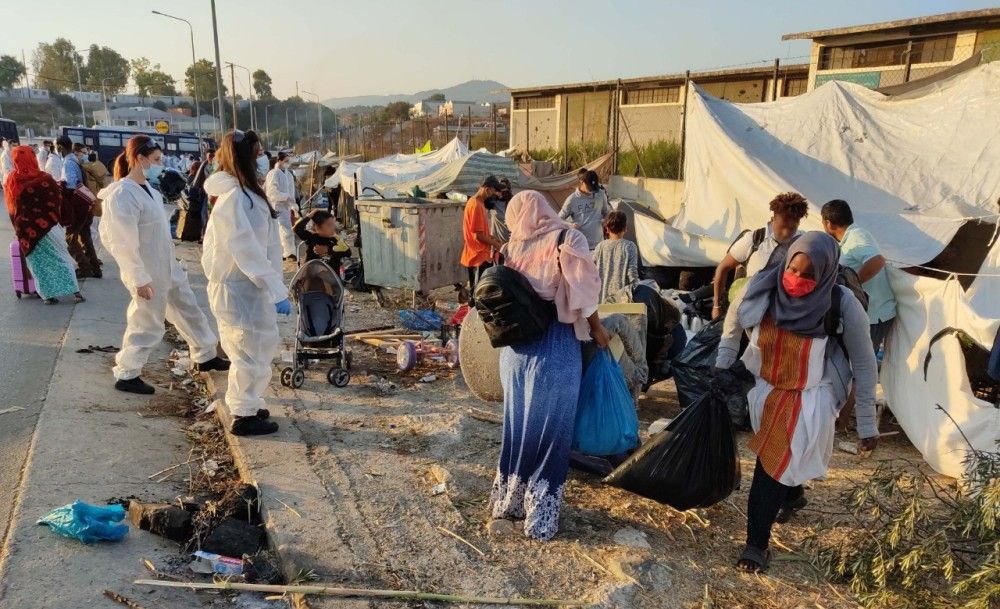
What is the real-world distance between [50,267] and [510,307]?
22.3ft

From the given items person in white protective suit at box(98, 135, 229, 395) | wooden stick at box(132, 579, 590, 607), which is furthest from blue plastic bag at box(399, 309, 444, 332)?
wooden stick at box(132, 579, 590, 607)

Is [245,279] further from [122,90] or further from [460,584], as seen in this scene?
[122,90]

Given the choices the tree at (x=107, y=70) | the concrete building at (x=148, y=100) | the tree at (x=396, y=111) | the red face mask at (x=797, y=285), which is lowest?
the red face mask at (x=797, y=285)

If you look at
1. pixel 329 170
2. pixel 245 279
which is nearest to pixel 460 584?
pixel 245 279

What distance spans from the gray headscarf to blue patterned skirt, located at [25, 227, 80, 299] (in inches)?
300

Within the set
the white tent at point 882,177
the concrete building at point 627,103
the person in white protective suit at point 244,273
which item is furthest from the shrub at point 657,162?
the person in white protective suit at point 244,273

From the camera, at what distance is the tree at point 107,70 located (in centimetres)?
8345

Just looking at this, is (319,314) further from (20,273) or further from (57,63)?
(57,63)

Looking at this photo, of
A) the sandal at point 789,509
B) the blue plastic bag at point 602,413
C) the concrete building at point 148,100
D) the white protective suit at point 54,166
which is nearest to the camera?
the blue plastic bag at point 602,413

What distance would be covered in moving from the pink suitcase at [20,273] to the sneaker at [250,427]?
513cm

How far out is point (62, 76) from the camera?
8412 cm

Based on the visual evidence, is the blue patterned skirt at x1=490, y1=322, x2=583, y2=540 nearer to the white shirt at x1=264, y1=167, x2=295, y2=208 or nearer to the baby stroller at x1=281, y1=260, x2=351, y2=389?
the baby stroller at x1=281, y1=260, x2=351, y2=389

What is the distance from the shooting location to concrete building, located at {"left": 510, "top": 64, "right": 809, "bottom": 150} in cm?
1622

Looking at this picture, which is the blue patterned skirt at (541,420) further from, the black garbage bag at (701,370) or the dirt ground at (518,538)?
the black garbage bag at (701,370)
